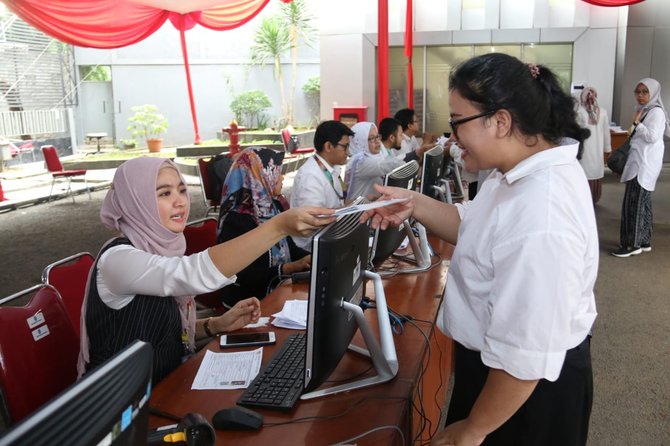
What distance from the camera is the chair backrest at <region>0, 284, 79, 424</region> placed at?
5.07ft

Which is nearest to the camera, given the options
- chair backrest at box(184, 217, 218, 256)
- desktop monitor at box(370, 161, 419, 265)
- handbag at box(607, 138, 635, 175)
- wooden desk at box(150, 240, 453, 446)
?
wooden desk at box(150, 240, 453, 446)

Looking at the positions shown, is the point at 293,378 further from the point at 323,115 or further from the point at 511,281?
the point at 323,115

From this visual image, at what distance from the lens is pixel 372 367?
5.47ft

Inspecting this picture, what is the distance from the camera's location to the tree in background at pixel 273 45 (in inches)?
669

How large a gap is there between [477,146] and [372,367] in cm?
74

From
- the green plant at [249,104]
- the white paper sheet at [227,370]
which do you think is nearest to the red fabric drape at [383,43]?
the white paper sheet at [227,370]

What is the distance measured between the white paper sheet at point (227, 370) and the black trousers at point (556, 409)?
2.02ft

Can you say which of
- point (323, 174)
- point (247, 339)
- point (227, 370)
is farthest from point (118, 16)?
point (227, 370)

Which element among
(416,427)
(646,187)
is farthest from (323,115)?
(416,427)

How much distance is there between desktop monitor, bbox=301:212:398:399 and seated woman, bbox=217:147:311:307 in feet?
4.44

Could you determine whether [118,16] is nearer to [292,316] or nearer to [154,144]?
[292,316]

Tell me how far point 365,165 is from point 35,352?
11.0 ft

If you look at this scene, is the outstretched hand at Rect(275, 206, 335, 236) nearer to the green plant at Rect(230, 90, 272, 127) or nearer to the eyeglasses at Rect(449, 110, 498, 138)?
the eyeglasses at Rect(449, 110, 498, 138)

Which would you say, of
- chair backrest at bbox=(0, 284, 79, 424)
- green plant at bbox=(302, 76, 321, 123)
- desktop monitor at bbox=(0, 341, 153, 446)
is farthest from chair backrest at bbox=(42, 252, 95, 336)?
green plant at bbox=(302, 76, 321, 123)
